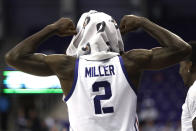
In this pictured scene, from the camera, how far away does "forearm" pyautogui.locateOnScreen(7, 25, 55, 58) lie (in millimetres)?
2725

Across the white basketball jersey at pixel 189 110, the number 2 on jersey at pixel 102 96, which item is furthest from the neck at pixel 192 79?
the number 2 on jersey at pixel 102 96

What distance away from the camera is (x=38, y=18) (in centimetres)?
1281

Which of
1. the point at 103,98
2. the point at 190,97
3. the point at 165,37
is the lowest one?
the point at 190,97

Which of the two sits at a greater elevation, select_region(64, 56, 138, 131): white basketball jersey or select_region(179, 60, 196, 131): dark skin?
select_region(64, 56, 138, 131): white basketball jersey

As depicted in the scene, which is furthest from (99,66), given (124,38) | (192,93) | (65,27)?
(124,38)

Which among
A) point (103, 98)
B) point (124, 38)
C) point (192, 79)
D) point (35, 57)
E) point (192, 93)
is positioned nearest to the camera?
point (103, 98)

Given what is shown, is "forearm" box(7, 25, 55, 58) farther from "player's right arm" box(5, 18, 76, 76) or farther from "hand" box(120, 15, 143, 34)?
"hand" box(120, 15, 143, 34)

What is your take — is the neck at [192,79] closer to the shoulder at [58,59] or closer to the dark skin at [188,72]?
the dark skin at [188,72]

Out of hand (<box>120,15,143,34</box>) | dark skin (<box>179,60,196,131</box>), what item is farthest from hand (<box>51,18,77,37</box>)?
dark skin (<box>179,60,196,131</box>)

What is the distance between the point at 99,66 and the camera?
2660 mm

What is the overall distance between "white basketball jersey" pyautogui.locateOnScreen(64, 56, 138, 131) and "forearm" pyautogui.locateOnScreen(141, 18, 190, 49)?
285 millimetres

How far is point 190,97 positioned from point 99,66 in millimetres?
1025

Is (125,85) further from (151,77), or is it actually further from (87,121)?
(151,77)

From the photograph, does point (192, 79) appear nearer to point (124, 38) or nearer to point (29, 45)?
point (29, 45)
